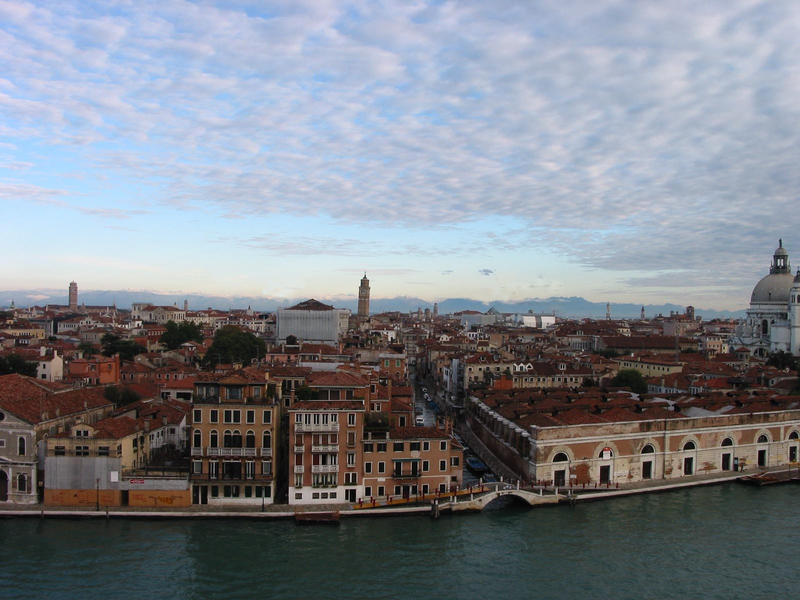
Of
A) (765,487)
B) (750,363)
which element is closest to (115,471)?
(765,487)

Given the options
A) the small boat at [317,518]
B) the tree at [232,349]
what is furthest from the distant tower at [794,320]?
the small boat at [317,518]

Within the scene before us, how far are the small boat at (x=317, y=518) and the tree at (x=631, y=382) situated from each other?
79.4 ft

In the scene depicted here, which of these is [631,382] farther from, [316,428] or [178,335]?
[178,335]

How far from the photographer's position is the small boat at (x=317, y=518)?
1856 cm

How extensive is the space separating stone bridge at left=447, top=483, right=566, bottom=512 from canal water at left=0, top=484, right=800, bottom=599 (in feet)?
1.09

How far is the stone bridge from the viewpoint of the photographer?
20.0m

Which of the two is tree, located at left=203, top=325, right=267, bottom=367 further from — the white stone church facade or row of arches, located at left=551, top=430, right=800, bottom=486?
the white stone church facade

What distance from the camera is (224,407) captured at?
19.6 meters

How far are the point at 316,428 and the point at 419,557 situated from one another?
4.91m

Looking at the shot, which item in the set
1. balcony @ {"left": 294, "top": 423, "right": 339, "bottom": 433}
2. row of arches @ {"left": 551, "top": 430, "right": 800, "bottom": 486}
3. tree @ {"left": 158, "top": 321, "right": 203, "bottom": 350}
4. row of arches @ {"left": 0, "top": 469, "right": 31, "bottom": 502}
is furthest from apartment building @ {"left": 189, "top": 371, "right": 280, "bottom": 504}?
tree @ {"left": 158, "top": 321, "right": 203, "bottom": 350}

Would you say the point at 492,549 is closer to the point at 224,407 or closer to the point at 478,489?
the point at 478,489

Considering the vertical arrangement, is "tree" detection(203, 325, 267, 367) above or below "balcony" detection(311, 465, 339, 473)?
above

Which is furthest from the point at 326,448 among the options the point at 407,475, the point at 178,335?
the point at 178,335

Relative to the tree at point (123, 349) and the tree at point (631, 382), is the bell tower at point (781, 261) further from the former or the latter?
the tree at point (123, 349)
